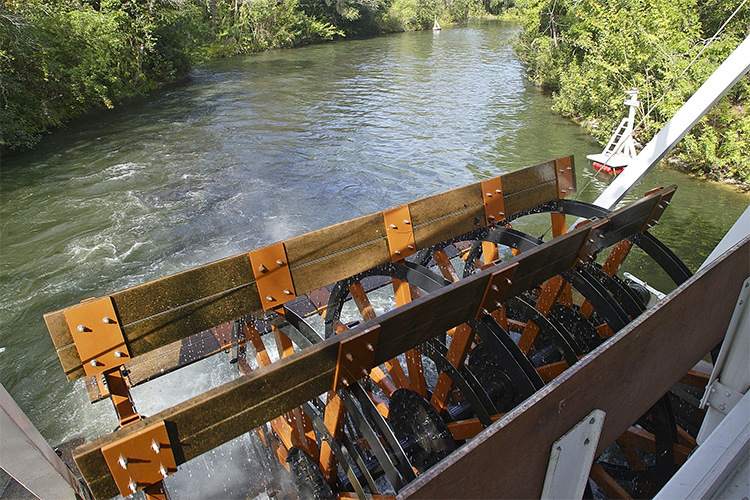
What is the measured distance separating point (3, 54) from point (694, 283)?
10538mm

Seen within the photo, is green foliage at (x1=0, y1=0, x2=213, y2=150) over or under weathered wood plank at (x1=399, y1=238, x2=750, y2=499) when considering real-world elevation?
over

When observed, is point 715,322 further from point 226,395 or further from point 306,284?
point 306,284

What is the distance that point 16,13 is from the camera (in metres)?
9.32

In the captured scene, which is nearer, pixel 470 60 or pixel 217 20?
pixel 470 60

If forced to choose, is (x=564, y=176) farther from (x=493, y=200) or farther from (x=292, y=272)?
(x=292, y=272)

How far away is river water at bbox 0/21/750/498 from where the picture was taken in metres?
4.99

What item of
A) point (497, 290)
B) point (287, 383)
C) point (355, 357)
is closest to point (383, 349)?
point (355, 357)

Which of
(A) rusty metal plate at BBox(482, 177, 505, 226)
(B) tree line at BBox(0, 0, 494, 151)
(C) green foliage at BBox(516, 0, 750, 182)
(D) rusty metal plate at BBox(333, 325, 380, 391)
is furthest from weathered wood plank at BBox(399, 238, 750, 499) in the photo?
(B) tree line at BBox(0, 0, 494, 151)

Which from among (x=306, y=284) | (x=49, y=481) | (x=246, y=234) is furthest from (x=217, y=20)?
(x=49, y=481)

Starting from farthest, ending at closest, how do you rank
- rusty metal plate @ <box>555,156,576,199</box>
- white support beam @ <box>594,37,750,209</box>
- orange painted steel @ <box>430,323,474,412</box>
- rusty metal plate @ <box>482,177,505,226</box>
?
rusty metal plate @ <box>555,156,576,199</box> < rusty metal plate @ <box>482,177,505,226</box> < white support beam @ <box>594,37,750,209</box> < orange painted steel @ <box>430,323,474,412</box>

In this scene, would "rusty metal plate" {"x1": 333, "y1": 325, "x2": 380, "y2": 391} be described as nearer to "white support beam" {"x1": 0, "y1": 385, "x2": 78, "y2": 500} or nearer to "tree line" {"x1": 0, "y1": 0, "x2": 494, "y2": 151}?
"white support beam" {"x1": 0, "y1": 385, "x2": 78, "y2": 500}

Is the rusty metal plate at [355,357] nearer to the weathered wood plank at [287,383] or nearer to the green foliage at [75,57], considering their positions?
the weathered wood plank at [287,383]

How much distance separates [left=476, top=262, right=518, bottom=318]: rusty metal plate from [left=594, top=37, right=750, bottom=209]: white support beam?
181 centimetres

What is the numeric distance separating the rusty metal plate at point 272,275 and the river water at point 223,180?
1263 mm
